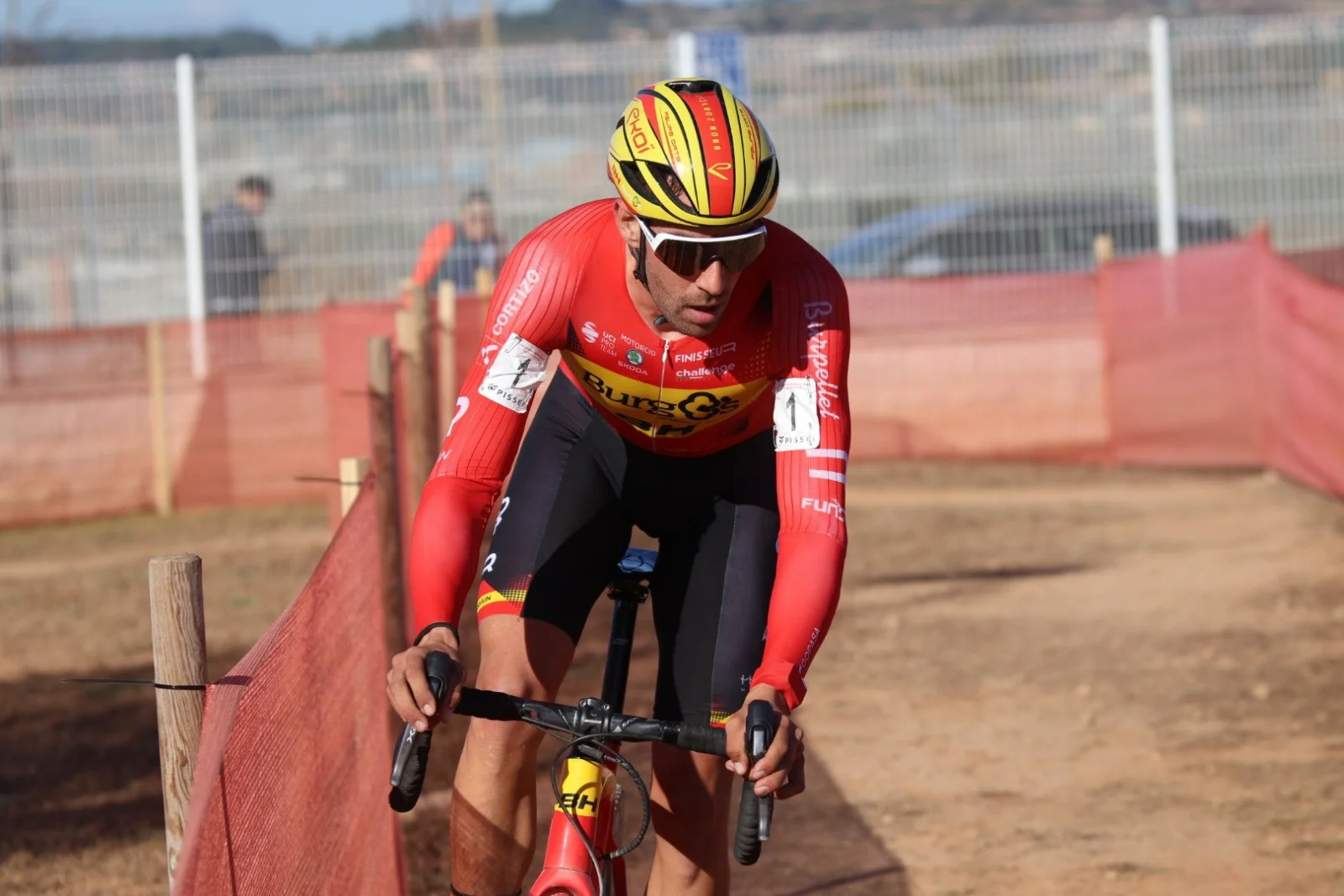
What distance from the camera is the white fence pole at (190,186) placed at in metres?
15.8

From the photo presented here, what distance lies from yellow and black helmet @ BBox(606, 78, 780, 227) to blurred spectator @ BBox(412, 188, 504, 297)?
10.8 metres

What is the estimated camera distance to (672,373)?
390 cm

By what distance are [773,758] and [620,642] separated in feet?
2.99

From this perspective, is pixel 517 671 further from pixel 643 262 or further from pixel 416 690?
pixel 643 262

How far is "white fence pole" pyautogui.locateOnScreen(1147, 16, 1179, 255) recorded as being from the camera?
16.7 meters

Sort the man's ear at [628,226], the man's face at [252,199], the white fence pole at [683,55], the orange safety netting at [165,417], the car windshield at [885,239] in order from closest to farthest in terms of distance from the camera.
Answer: the man's ear at [628,226]
the orange safety netting at [165,417]
the man's face at [252,199]
the car windshield at [885,239]
the white fence pole at [683,55]

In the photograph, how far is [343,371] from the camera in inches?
412

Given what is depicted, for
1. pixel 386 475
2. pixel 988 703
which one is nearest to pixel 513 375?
pixel 386 475

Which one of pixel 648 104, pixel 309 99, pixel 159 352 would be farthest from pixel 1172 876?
pixel 309 99

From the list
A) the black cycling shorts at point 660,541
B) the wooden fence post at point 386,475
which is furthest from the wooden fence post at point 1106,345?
the black cycling shorts at point 660,541

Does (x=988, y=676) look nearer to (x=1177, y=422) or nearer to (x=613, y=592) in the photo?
(x=613, y=592)

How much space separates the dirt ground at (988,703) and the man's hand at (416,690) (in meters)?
2.71

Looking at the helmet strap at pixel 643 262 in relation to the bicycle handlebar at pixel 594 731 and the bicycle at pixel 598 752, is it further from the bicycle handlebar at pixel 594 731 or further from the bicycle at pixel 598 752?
the bicycle handlebar at pixel 594 731

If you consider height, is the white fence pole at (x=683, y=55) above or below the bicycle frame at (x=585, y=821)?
above
